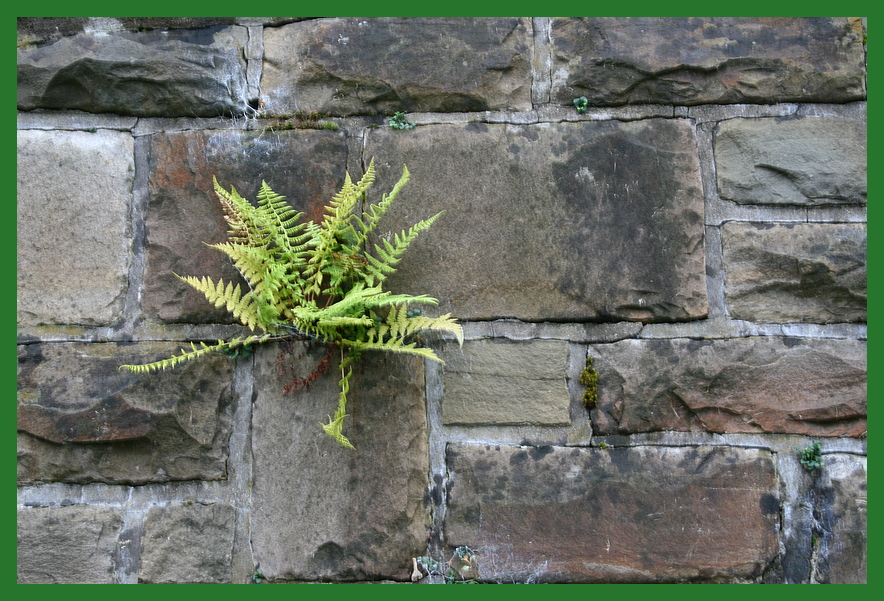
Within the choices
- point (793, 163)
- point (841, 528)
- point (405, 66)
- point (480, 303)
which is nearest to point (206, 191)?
point (405, 66)

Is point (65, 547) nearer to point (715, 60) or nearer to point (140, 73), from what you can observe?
point (140, 73)

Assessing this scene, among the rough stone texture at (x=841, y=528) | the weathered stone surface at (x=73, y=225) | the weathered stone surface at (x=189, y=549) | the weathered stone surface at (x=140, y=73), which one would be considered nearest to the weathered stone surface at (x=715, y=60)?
the weathered stone surface at (x=140, y=73)

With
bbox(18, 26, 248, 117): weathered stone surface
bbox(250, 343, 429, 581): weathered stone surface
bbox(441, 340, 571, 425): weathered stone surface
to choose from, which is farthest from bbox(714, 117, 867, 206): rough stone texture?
bbox(18, 26, 248, 117): weathered stone surface

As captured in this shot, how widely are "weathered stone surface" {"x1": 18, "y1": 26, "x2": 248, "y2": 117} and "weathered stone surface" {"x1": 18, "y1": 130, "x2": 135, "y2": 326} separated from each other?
0.15 meters

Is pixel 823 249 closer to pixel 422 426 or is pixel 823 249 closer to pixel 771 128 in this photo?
pixel 771 128

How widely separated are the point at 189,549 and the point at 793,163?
113 inches

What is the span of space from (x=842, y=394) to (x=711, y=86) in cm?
135

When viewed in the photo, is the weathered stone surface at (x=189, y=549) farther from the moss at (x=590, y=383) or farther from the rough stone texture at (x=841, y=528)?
the rough stone texture at (x=841, y=528)

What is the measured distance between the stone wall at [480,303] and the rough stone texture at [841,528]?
0.01 m

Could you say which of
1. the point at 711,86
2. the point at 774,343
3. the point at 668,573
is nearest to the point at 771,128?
the point at 711,86

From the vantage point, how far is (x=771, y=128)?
2.50m

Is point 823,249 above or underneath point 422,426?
above

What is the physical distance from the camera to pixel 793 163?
249 cm

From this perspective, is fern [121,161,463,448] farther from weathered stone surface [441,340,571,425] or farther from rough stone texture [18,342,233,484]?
weathered stone surface [441,340,571,425]
